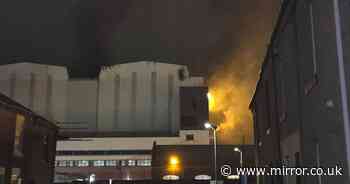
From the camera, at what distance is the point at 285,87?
1766 centimetres

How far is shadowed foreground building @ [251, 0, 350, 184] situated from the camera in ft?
29.5

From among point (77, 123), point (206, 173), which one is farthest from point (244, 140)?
point (77, 123)

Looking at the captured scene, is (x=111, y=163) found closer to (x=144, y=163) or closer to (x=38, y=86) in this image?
(x=144, y=163)

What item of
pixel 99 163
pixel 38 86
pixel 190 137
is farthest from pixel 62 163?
pixel 190 137

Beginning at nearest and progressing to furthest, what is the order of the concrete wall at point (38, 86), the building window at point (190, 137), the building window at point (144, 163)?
the building window at point (144, 163), the building window at point (190, 137), the concrete wall at point (38, 86)

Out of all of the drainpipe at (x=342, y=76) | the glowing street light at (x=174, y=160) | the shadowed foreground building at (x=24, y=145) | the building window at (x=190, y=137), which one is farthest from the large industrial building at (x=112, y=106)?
the drainpipe at (x=342, y=76)

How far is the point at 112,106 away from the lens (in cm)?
6950

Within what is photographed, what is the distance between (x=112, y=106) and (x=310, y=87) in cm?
5912

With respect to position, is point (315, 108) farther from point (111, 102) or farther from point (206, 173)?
point (111, 102)

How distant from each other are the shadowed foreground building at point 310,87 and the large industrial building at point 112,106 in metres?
42.6

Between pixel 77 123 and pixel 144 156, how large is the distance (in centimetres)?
1465

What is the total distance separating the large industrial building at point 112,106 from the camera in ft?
Answer: 206

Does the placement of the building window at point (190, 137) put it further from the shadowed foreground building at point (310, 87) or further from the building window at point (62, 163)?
the shadowed foreground building at point (310, 87)

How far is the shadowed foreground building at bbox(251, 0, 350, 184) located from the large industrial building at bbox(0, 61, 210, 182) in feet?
140
